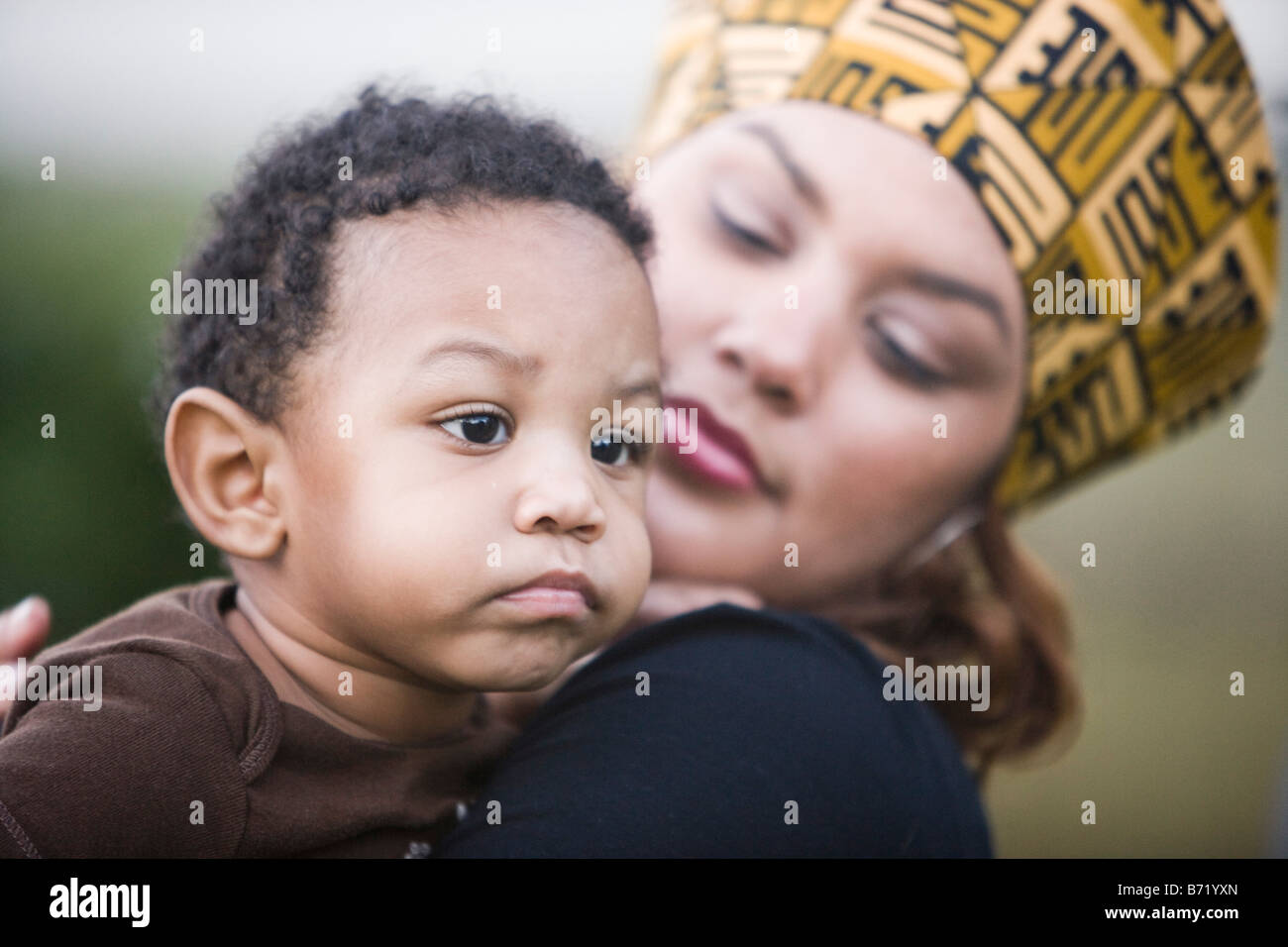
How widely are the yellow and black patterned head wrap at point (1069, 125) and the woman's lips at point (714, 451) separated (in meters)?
0.42

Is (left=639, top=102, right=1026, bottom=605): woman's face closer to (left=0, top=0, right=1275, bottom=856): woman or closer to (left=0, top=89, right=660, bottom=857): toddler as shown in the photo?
(left=0, top=0, right=1275, bottom=856): woman

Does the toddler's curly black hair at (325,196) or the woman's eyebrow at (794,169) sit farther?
the woman's eyebrow at (794,169)

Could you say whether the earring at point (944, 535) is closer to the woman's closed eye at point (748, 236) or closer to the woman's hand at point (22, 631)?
the woman's closed eye at point (748, 236)

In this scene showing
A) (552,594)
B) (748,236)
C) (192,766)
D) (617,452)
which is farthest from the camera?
(748,236)

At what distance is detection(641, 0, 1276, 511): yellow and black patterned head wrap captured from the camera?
1444mm

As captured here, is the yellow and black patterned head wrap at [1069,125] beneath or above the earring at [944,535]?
above

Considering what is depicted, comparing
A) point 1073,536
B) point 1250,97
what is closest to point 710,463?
point 1250,97

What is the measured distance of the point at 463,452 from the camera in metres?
1.01

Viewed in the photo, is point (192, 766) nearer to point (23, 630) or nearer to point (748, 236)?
point (23, 630)

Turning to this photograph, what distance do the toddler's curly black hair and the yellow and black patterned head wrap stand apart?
1.42 feet

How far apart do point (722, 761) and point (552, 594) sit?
0.22m

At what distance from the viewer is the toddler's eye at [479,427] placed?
1025 mm

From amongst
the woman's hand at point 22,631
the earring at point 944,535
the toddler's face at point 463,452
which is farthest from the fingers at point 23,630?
the earring at point 944,535

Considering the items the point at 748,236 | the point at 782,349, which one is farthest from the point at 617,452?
the point at 748,236
